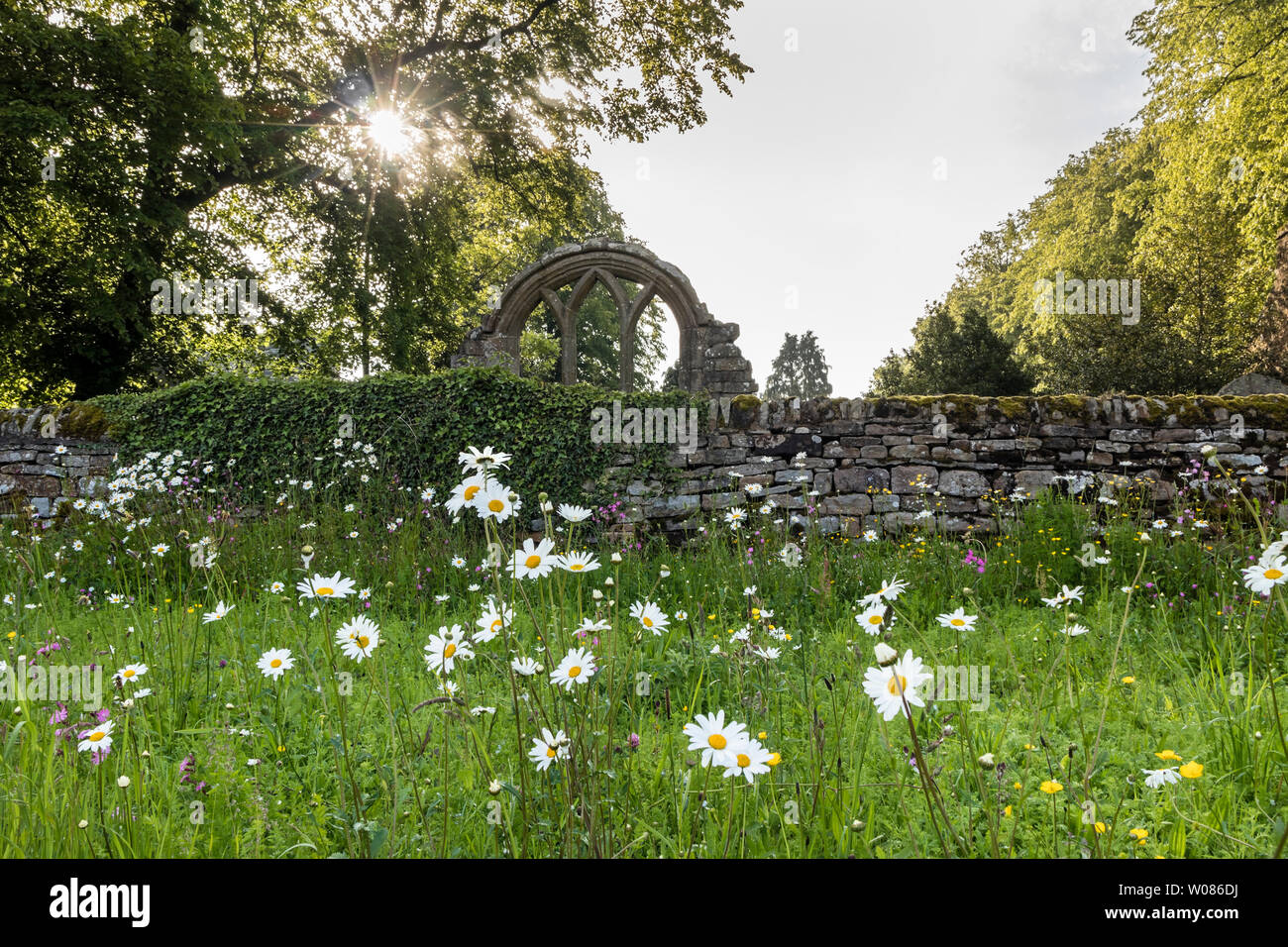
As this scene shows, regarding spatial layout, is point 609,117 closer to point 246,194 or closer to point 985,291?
point 246,194

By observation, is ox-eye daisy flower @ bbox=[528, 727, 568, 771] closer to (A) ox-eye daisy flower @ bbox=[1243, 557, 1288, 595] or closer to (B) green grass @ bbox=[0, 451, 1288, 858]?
(B) green grass @ bbox=[0, 451, 1288, 858]

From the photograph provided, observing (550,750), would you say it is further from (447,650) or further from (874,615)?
(874,615)

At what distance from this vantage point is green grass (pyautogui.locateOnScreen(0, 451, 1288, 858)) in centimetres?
146

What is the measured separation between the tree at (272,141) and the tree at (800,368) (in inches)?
1704

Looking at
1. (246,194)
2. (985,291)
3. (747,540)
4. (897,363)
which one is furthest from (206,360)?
(985,291)

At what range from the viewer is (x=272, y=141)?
43.0ft

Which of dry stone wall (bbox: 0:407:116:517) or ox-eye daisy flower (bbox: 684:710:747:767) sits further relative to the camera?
dry stone wall (bbox: 0:407:116:517)

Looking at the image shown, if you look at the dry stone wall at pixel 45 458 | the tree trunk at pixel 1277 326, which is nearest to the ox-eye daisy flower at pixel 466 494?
the dry stone wall at pixel 45 458

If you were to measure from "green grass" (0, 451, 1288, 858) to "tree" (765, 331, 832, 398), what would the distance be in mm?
53762

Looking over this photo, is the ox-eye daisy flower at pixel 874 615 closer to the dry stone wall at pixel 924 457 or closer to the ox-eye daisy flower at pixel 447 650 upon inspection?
the ox-eye daisy flower at pixel 447 650

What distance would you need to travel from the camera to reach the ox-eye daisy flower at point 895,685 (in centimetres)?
95

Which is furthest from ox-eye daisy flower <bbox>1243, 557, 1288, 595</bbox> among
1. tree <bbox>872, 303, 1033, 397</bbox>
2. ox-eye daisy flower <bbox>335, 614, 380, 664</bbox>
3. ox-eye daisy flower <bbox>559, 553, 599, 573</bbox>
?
tree <bbox>872, 303, 1033, 397</bbox>

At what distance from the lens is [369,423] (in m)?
6.78
